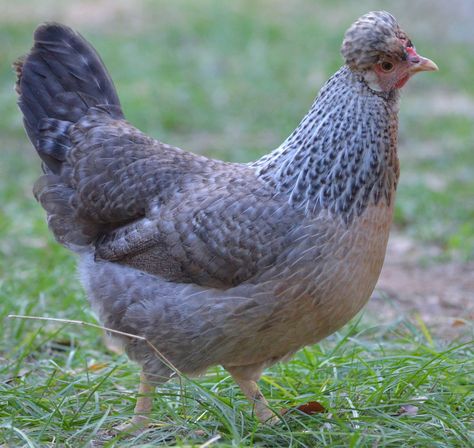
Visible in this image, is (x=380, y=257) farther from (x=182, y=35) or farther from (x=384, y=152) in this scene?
(x=182, y=35)

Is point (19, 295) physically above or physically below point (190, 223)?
below

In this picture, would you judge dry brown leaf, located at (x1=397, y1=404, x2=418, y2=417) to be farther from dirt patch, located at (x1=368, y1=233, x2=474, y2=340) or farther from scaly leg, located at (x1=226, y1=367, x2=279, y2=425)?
dirt patch, located at (x1=368, y1=233, x2=474, y2=340)

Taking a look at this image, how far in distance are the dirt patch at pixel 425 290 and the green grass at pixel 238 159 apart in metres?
0.18

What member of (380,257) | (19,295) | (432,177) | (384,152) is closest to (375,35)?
(384,152)

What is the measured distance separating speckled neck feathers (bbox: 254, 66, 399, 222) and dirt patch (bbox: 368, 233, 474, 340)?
1.30m

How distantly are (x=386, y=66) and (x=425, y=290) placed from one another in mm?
2643

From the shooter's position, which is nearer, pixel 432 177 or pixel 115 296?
pixel 115 296

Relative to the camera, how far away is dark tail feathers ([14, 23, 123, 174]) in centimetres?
436

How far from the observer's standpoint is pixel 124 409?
Result: 384 centimetres

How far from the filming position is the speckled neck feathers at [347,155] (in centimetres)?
363

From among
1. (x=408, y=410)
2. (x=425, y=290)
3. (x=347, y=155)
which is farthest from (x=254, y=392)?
(x=425, y=290)

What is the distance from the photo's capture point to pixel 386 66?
3.67m

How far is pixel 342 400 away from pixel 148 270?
987 millimetres

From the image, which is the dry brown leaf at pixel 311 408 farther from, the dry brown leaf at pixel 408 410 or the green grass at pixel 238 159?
the dry brown leaf at pixel 408 410
